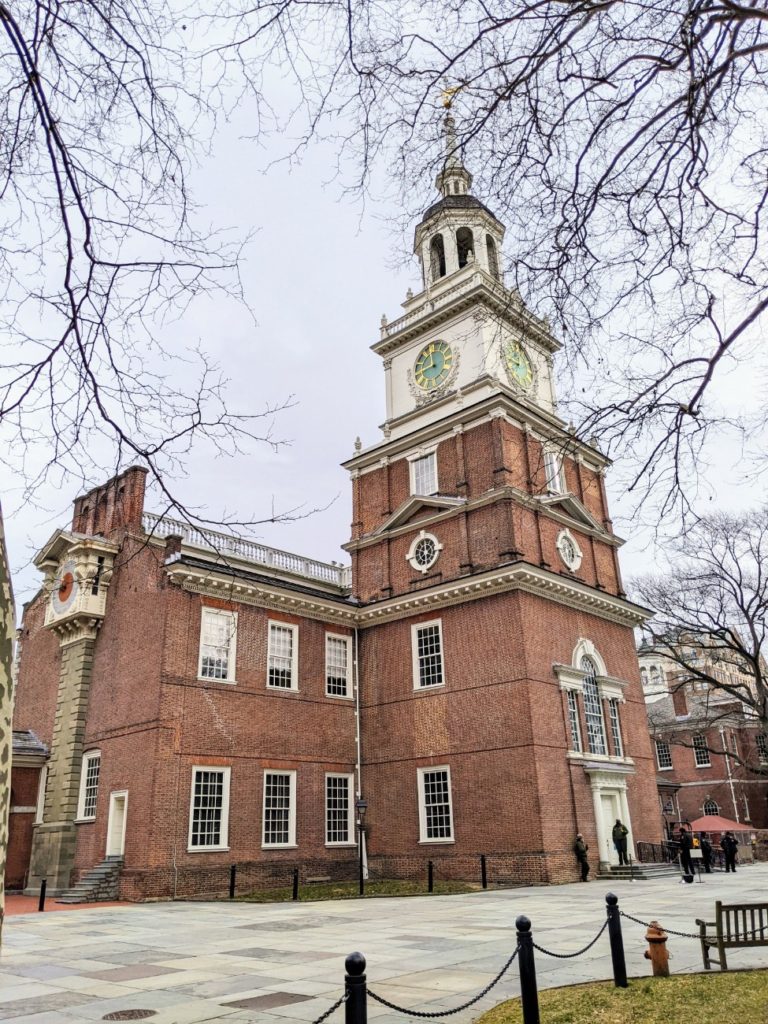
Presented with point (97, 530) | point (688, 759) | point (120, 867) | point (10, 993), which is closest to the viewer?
point (10, 993)

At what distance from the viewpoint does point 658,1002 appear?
7207mm

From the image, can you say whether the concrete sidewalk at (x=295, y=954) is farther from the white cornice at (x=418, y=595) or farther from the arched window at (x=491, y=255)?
the arched window at (x=491, y=255)

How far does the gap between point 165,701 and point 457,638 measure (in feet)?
30.9

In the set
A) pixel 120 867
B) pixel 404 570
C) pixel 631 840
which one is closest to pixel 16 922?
pixel 120 867

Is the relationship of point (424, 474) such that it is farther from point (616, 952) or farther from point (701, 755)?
point (701, 755)

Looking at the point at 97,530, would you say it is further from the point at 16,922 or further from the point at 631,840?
the point at 631,840

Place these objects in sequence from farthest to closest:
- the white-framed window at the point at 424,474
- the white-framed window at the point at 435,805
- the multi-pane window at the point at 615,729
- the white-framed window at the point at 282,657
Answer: the white-framed window at the point at 424,474
the multi-pane window at the point at 615,729
the white-framed window at the point at 282,657
the white-framed window at the point at 435,805

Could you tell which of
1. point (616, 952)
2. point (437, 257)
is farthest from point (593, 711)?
point (437, 257)

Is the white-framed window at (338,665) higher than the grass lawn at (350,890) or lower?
higher

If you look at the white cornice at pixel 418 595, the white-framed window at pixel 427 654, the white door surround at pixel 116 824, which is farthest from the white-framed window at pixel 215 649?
the white-framed window at pixel 427 654

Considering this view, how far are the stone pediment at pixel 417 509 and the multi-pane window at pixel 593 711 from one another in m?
7.04

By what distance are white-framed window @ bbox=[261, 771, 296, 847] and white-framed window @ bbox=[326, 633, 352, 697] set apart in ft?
11.8

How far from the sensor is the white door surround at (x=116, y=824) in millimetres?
22250

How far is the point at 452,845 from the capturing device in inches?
949
